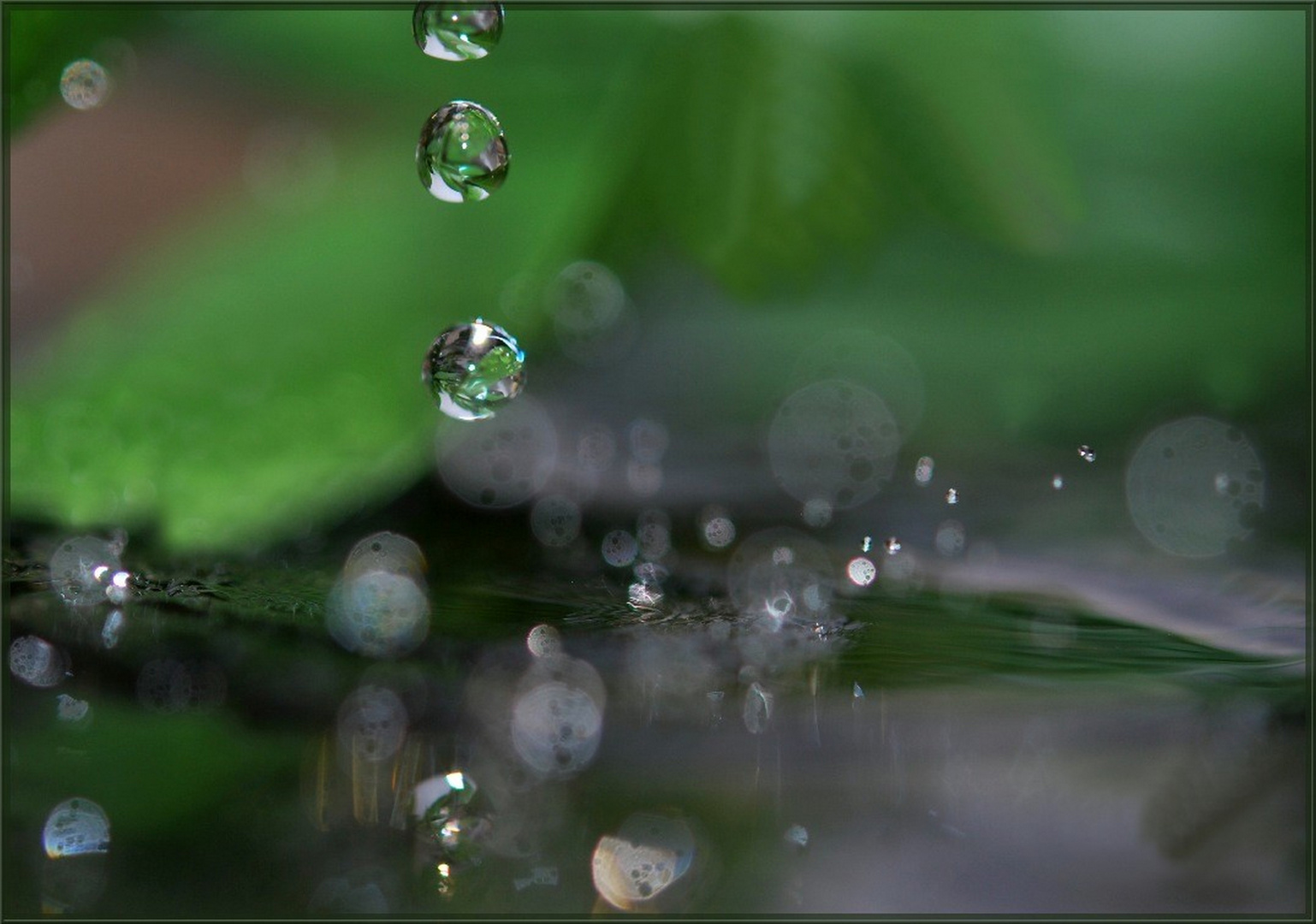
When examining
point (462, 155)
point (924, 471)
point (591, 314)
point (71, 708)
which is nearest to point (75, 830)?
point (71, 708)

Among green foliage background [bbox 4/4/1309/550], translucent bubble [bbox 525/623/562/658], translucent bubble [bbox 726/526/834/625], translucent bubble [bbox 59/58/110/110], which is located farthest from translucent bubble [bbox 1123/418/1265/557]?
translucent bubble [bbox 59/58/110/110]

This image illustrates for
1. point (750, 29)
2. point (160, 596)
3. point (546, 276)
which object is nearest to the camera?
point (160, 596)

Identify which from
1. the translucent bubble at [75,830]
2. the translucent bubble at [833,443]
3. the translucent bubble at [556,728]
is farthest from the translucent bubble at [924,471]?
the translucent bubble at [75,830]

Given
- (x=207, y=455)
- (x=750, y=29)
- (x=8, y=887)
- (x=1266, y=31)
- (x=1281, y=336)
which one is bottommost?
(x=8, y=887)

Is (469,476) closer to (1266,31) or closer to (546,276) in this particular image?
(546,276)

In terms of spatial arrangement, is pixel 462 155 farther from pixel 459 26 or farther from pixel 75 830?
pixel 75 830

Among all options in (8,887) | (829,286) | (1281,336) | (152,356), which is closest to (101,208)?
(152,356)

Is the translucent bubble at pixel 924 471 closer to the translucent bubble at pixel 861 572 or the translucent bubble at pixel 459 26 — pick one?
the translucent bubble at pixel 861 572
